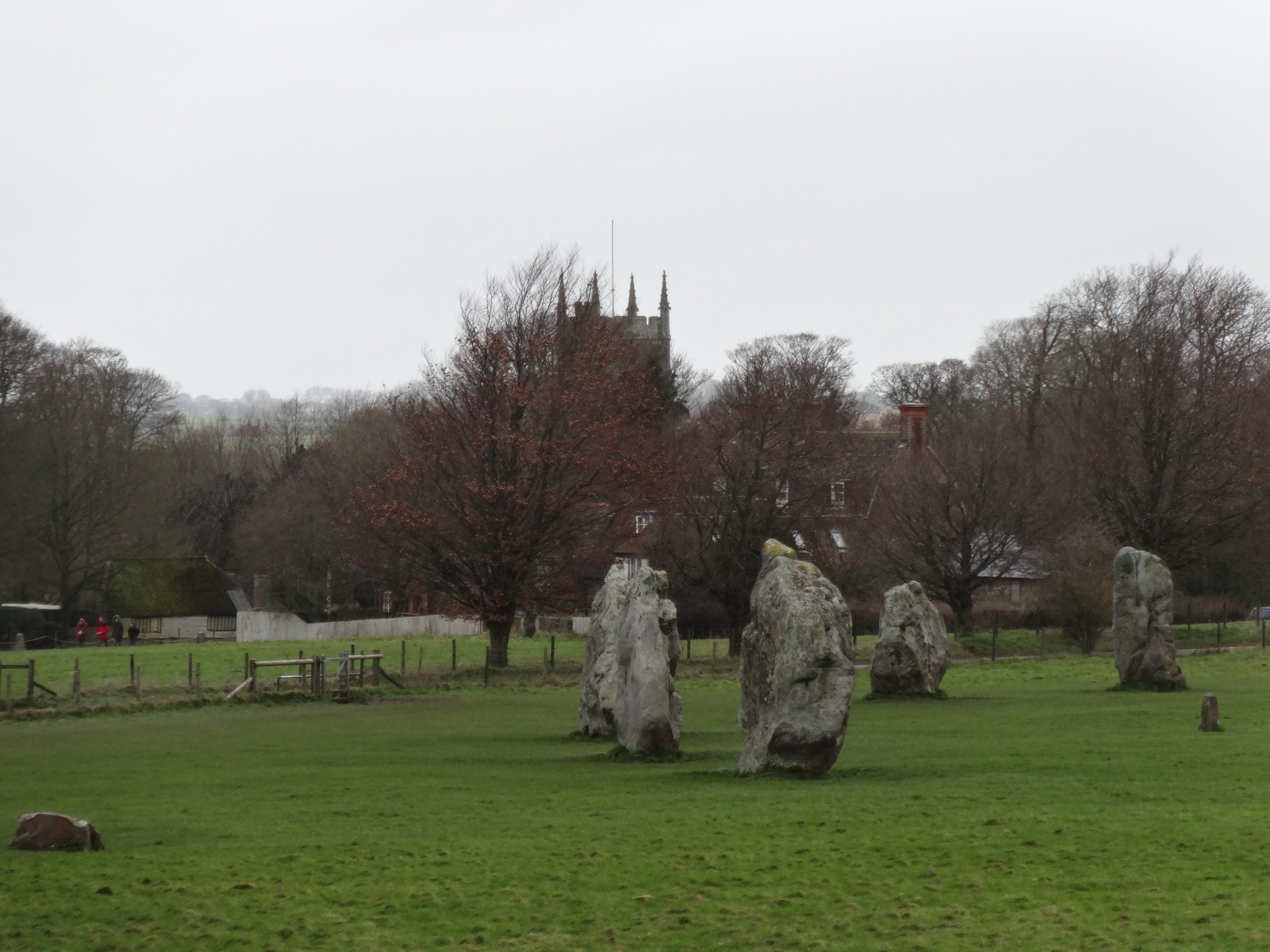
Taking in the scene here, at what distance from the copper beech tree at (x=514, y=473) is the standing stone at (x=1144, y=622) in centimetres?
1960

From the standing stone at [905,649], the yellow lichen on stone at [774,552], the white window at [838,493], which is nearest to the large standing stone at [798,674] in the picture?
the yellow lichen on stone at [774,552]

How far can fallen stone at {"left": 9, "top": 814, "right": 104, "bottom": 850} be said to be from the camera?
14938 millimetres

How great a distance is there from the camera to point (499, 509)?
158ft

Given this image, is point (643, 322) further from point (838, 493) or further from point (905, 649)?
point (905, 649)

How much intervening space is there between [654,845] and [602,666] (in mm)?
12409

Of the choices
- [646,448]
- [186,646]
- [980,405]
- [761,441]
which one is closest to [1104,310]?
[980,405]

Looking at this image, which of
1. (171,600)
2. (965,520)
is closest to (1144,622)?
(965,520)

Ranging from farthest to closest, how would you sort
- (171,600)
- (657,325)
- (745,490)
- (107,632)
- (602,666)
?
1. (657,325)
2. (171,600)
3. (107,632)
4. (745,490)
5. (602,666)

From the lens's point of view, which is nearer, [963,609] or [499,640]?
[499,640]

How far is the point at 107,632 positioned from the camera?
229 feet

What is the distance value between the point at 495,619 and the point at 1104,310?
37630 millimetres

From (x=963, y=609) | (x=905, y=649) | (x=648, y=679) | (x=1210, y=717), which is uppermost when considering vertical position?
(x=963, y=609)

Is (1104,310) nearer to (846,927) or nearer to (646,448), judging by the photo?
(646,448)

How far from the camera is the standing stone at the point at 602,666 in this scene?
26.8m
